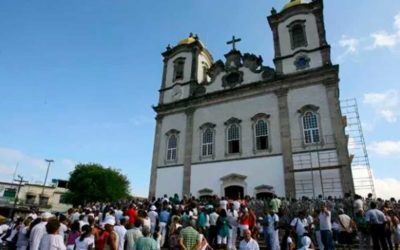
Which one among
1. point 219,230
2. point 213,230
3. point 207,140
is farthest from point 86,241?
point 207,140

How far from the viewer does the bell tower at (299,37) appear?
20.5m

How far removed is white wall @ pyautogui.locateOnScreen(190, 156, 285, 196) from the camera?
18.1m

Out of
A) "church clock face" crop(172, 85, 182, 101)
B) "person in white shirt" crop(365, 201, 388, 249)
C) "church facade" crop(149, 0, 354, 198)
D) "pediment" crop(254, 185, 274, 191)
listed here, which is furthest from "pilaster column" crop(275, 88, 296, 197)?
"church clock face" crop(172, 85, 182, 101)

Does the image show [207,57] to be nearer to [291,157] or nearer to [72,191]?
[291,157]

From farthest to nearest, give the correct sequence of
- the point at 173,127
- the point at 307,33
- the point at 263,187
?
the point at 173,127, the point at 307,33, the point at 263,187

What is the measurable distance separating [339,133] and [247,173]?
6.35m

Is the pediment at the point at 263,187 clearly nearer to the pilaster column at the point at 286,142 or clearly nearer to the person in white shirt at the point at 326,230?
the pilaster column at the point at 286,142

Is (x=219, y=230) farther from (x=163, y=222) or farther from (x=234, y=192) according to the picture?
(x=234, y=192)

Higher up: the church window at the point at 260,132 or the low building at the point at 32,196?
the church window at the point at 260,132

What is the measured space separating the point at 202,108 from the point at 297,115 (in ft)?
25.8

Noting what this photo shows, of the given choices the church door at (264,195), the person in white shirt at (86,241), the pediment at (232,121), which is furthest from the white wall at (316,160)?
the person in white shirt at (86,241)

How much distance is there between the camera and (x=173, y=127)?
24250 mm

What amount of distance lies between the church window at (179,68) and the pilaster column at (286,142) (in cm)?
1017

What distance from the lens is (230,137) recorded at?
21219 mm
